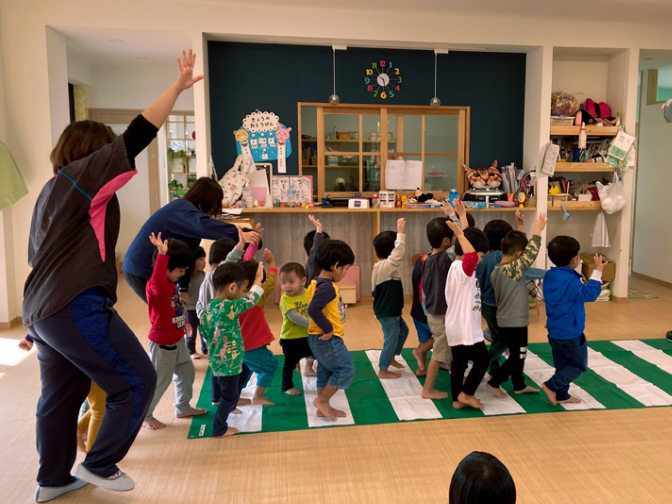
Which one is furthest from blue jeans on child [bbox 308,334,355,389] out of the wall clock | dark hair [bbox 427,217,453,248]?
the wall clock

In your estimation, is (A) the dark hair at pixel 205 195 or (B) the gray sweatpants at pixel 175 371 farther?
(A) the dark hair at pixel 205 195

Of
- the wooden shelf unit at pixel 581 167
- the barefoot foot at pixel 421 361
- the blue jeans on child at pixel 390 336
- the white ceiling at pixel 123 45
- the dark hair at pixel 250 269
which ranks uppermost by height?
the white ceiling at pixel 123 45

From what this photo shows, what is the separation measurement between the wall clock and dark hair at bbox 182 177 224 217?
9.95 ft

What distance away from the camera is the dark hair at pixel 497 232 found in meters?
3.42

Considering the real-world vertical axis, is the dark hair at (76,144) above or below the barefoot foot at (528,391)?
above

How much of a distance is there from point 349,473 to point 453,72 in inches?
172

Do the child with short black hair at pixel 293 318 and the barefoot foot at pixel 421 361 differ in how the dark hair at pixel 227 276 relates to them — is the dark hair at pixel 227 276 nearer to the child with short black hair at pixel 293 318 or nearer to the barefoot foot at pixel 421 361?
the child with short black hair at pixel 293 318

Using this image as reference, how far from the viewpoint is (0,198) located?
4.22 meters

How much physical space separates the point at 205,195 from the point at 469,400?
71.0 inches

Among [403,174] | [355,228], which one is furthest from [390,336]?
[403,174]

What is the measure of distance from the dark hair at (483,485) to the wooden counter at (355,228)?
4.33 metres

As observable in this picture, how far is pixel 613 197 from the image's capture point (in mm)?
5418

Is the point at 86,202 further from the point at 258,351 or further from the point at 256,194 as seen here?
the point at 256,194

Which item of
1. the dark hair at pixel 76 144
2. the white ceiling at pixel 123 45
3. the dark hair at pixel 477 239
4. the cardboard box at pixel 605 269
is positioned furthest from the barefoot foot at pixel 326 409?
the cardboard box at pixel 605 269
